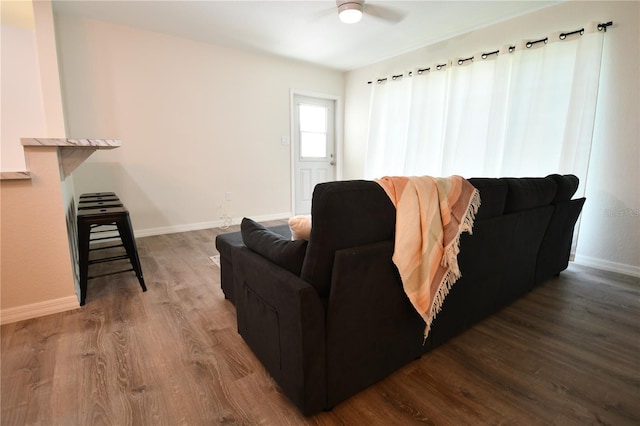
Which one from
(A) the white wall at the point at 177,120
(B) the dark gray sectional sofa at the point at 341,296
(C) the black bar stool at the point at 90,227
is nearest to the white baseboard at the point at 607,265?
(B) the dark gray sectional sofa at the point at 341,296

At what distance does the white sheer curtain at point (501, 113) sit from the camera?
273cm

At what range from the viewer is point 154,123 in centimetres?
364

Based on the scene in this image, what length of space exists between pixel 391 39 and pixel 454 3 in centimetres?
97

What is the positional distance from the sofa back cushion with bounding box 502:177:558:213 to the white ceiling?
202 centimetres

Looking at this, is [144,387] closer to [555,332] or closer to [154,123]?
[555,332]

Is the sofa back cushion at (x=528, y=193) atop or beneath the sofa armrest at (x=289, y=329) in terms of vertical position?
atop

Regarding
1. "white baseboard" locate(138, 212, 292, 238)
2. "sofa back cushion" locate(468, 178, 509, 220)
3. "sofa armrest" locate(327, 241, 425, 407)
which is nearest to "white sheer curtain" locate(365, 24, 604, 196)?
"sofa back cushion" locate(468, 178, 509, 220)

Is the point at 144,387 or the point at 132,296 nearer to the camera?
the point at 144,387

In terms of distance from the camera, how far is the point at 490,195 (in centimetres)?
158

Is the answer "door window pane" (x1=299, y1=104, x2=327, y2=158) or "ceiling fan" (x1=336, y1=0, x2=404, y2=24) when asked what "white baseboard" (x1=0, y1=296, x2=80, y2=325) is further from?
"door window pane" (x1=299, y1=104, x2=327, y2=158)

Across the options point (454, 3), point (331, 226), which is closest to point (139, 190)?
point (331, 226)

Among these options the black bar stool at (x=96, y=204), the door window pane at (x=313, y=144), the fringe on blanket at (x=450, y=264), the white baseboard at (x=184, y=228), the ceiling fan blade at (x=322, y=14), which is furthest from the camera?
the door window pane at (x=313, y=144)

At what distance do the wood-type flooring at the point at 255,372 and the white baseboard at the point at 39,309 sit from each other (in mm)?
52

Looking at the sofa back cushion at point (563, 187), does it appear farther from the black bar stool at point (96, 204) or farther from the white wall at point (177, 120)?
the white wall at point (177, 120)
